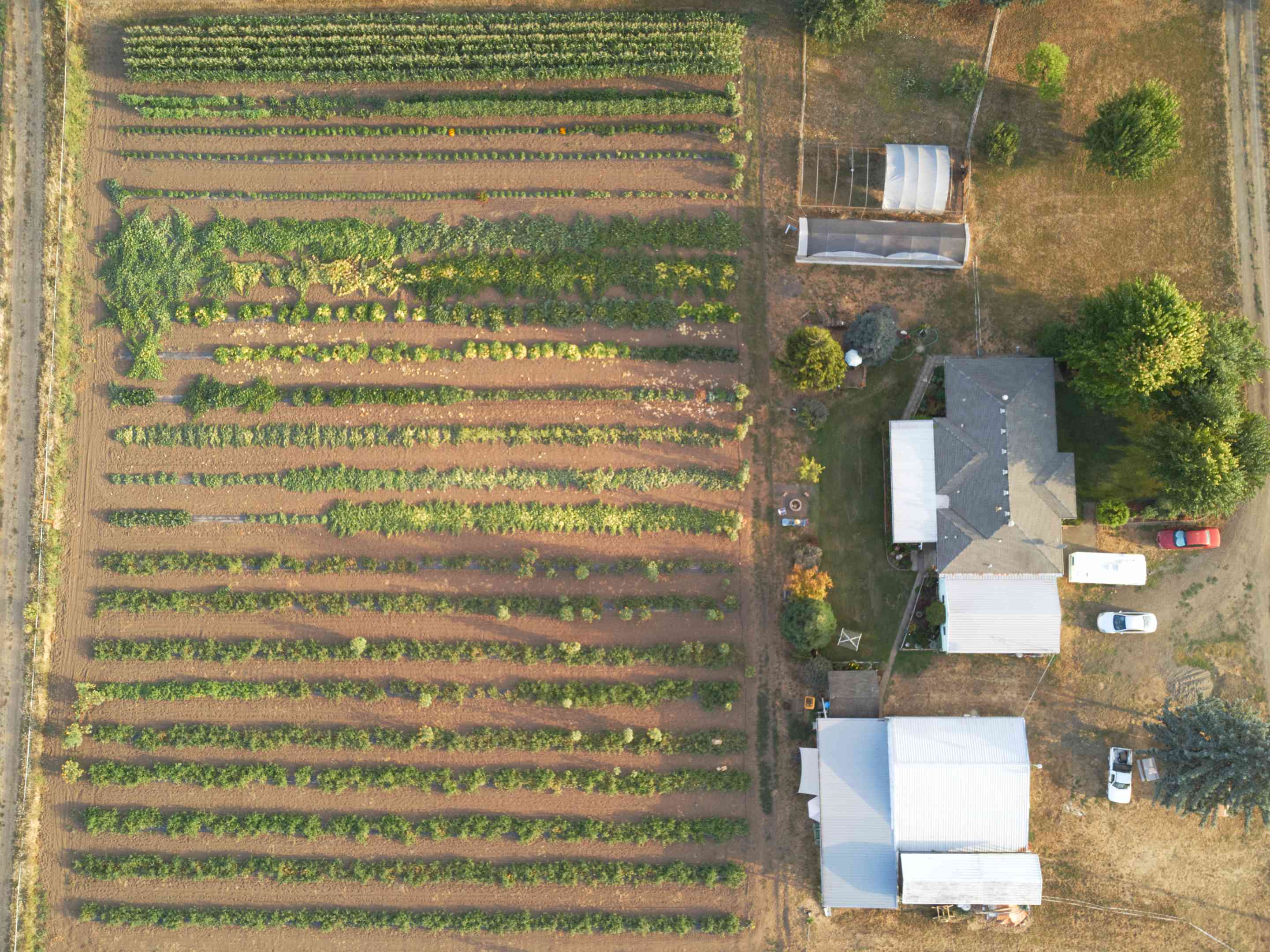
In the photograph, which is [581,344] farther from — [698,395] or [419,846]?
[419,846]

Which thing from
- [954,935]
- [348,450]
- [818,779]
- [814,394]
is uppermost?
[814,394]

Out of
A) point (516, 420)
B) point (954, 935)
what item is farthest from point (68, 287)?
point (954, 935)

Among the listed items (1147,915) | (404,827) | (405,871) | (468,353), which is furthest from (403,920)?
(1147,915)

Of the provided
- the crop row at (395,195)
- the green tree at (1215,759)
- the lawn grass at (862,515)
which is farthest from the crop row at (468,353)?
the green tree at (1215,759)

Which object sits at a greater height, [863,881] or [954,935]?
[863,881]

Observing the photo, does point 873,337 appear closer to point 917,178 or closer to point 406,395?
point 917,178

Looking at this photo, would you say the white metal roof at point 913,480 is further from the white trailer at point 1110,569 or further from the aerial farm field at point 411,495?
the white trailer at point 1110,569
